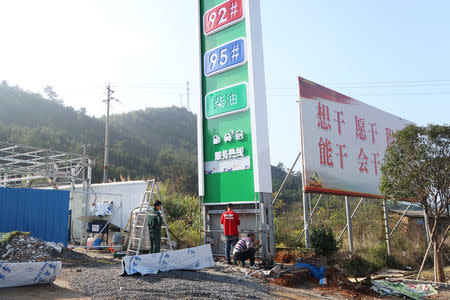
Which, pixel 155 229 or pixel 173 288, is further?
pixel 155 229

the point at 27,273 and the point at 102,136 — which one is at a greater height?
the point at 102,136

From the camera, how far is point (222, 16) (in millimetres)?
11523

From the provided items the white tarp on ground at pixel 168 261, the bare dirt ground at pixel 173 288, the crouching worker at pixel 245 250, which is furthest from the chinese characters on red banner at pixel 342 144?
the white tarp on ground at pixel 168 261

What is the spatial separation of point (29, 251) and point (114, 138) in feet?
163

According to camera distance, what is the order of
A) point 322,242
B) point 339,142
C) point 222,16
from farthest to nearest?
point 339,142
point 222,16
point 322,242

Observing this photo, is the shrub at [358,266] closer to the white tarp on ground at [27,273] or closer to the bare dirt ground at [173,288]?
the bare dirt ground at [173,288]

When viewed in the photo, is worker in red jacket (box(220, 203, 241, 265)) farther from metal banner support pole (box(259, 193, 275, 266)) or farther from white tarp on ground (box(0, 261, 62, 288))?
white tarp on ground (box(0, 261, 62, 288))

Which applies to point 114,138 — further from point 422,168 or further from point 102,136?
point 422,168

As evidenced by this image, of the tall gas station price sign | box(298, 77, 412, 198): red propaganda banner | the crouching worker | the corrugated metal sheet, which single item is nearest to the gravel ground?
the crouching worker

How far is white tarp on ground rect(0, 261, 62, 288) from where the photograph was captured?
253 inches

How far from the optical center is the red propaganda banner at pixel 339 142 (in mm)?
12211

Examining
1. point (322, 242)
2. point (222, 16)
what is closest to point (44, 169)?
point (222, 16)

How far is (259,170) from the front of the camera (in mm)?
9898

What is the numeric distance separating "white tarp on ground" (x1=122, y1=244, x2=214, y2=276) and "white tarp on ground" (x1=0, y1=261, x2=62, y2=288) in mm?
1409
